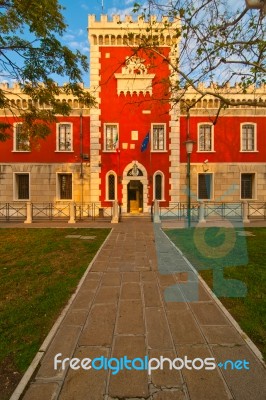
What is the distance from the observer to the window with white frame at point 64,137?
20156mm

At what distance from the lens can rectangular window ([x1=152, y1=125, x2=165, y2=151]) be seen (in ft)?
65.3

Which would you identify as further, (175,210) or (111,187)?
(111,187)

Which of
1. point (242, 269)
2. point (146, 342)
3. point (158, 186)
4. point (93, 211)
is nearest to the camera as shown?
point (146, 342)

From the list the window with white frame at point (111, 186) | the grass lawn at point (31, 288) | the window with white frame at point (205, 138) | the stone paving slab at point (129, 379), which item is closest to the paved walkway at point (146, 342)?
the stone paving slab at point (129, 379)

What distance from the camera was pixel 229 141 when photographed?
2030cm

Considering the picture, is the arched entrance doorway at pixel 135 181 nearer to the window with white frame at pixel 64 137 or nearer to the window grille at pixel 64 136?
the window with white frame at pixel 64 137

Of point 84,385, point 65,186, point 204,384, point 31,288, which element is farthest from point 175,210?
point 84,385

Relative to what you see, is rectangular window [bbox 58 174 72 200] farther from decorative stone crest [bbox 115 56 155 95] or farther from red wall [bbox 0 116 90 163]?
decorative stone crest [bbox 115 56 155 95]

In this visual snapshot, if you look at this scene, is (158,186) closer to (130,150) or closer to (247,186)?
(130,150)

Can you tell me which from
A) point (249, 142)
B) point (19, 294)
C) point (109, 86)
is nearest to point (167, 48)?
point (109, 86)

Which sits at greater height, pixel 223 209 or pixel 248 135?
pixel 248 135

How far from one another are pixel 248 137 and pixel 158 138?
23.9ft

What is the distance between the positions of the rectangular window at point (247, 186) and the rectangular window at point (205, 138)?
3.70m

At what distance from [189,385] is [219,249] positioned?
652cm
